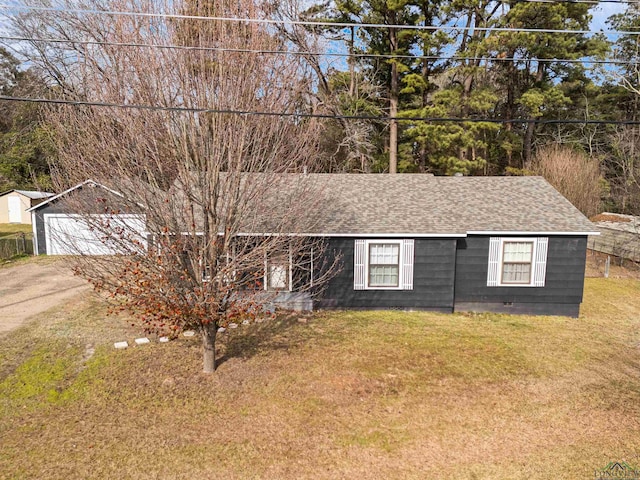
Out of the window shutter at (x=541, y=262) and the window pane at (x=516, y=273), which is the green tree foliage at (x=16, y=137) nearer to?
the window pane at (x=516, y=273)

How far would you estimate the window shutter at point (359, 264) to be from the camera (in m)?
11.6

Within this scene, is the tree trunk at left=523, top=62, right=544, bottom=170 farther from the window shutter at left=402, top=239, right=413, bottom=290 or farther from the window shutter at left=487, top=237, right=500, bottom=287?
the window shutter at left=402, top=239, right=413, bottom=290

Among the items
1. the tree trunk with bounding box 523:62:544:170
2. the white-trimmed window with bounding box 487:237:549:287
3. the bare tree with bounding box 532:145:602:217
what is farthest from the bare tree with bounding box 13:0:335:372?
the tree trunk with bounding box 523:62:544:170

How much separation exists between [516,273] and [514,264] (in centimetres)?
28

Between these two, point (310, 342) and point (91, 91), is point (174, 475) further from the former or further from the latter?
point (91, 91)

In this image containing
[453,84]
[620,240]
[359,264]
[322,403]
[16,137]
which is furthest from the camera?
[16,137]

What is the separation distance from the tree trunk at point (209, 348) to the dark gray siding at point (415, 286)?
466cm

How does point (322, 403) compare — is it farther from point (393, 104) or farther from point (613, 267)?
point (393, 104)

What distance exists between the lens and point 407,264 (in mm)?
11695

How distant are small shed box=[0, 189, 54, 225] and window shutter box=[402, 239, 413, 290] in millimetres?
32941

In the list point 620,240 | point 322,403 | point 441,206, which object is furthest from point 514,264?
point 620,240

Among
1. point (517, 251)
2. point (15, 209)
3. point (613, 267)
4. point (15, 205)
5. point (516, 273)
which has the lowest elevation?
point (613, 267)

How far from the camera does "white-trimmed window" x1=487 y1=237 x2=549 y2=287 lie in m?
11.8

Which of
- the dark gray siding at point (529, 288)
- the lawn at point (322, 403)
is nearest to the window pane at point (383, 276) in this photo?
the lawn at point (322, 403)
